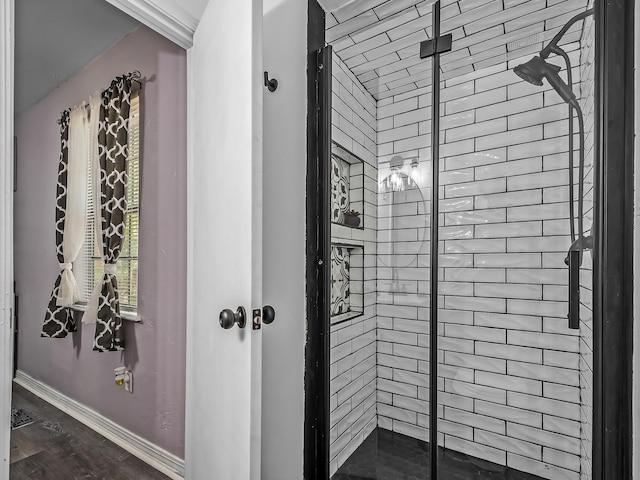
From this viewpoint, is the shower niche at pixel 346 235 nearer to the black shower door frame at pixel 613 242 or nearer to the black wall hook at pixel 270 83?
the black wall hook at pixel 270 83

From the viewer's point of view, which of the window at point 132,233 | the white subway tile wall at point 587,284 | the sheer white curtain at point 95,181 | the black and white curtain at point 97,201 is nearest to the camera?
the white subway tile wall at point 587,284

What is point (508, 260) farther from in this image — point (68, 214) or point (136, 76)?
point (136, 76)

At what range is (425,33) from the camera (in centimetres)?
120

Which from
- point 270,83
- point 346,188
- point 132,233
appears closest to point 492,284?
point 346,188

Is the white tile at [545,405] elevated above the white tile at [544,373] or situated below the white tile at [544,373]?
below

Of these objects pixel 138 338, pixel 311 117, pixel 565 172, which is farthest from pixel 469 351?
pixel 138 338

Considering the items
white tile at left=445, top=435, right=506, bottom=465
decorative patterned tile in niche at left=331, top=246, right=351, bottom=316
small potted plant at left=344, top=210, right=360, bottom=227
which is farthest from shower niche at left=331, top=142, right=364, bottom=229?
white tile at left=445, top=435, right=506, bottom=465

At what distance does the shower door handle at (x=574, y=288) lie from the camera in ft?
3.16

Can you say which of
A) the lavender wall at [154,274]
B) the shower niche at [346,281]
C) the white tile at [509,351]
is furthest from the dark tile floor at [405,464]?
the lavender wall at [154,274]

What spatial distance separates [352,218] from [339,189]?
5.1 inches

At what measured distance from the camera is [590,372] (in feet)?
3.05

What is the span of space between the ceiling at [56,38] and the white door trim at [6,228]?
203 millimetres

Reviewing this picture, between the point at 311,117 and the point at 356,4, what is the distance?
0.46 metres

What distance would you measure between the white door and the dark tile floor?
20.2 inches
